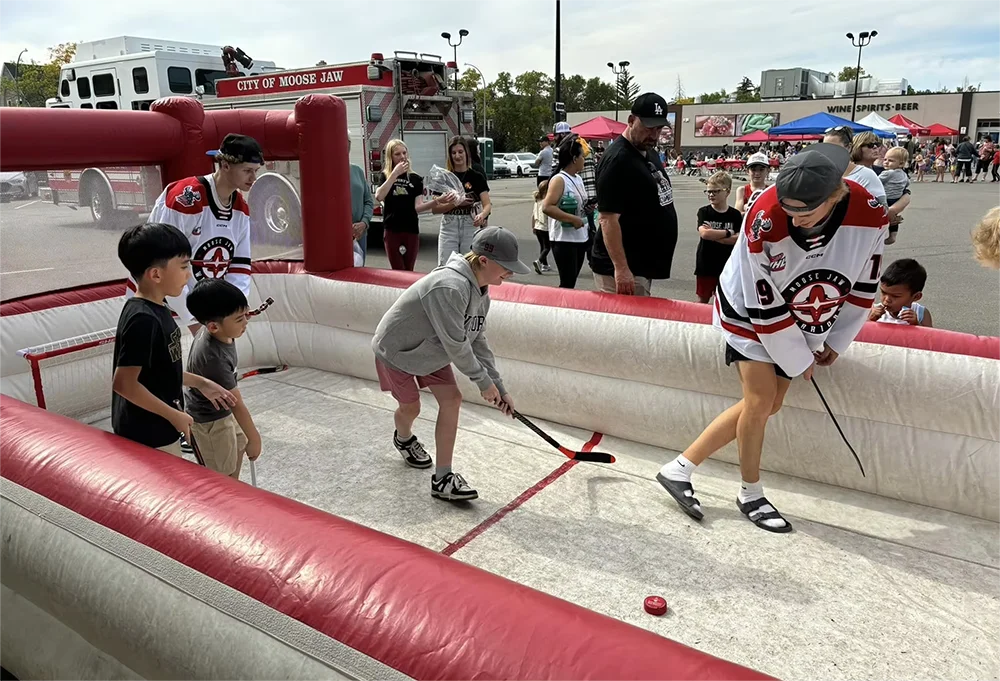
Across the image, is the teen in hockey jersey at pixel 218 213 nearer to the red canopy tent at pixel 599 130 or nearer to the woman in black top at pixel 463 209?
the woman in black top at pixel 463 209

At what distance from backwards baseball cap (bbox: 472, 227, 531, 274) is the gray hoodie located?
0.15 m

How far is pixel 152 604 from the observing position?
1.72m

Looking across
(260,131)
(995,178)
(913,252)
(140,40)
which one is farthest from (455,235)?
(995,178)

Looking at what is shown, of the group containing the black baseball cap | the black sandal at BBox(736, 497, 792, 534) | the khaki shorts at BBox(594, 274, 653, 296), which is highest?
the black baseball cap

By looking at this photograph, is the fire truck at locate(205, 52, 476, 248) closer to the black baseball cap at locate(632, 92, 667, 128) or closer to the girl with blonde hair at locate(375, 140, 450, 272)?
the girl with blonde hair at locate(375, 140, 450, 272)

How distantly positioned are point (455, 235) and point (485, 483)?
2.36 metres

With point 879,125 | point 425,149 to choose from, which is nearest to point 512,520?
point 425,149

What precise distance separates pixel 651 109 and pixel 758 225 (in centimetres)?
112

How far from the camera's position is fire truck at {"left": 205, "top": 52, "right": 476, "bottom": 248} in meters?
10.1

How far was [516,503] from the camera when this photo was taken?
11.1 feet

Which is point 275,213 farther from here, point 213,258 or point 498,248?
point 498,248

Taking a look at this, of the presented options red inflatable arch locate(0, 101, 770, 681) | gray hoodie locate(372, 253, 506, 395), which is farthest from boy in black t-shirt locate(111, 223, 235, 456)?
gray hoodie locate(372, 253, 506, 395)

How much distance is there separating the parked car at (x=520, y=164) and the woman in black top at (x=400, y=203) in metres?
27.4

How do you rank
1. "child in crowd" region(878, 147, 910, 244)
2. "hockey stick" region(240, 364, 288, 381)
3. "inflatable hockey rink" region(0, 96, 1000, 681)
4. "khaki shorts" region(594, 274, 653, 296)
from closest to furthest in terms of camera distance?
1. "inflatable hockey rink" region(0, 96, 1000, 681)
2. "khaki shorts" region(594, 274, 653, 296)
3. "hockey stick" region(240, 364, 288, 381)
4. "child in crowd" region(878, 147, 910, 244)
